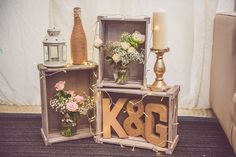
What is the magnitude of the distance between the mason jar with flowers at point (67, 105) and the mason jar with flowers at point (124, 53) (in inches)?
11.5

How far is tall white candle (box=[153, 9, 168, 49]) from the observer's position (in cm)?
199

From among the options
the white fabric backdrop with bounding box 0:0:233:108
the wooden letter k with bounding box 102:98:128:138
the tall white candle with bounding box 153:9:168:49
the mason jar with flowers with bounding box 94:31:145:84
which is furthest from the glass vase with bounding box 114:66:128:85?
the white fabric backdrop with bounding box 0:0:233:108

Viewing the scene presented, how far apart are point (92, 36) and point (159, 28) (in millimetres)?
876

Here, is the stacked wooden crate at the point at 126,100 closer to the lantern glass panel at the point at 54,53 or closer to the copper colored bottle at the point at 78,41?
the copper colored bottle at the point at 78,41

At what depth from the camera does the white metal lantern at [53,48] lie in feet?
6.97

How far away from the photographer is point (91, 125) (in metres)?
2.37

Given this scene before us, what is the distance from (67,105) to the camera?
2.15m

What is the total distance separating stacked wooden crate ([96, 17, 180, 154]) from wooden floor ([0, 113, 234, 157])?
67mm

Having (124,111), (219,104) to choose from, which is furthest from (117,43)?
(219,104)

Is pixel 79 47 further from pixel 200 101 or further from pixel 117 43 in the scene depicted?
pixel 200 101

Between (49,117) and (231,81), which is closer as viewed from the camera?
(231,81)

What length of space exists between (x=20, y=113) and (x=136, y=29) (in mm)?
1178

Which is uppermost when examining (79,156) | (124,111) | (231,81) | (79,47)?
(79,47)

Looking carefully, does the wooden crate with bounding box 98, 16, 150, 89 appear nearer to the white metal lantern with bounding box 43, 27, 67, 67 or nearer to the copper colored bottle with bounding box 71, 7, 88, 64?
the copper colored bottle with bounding box 71, 7, 88, 64
